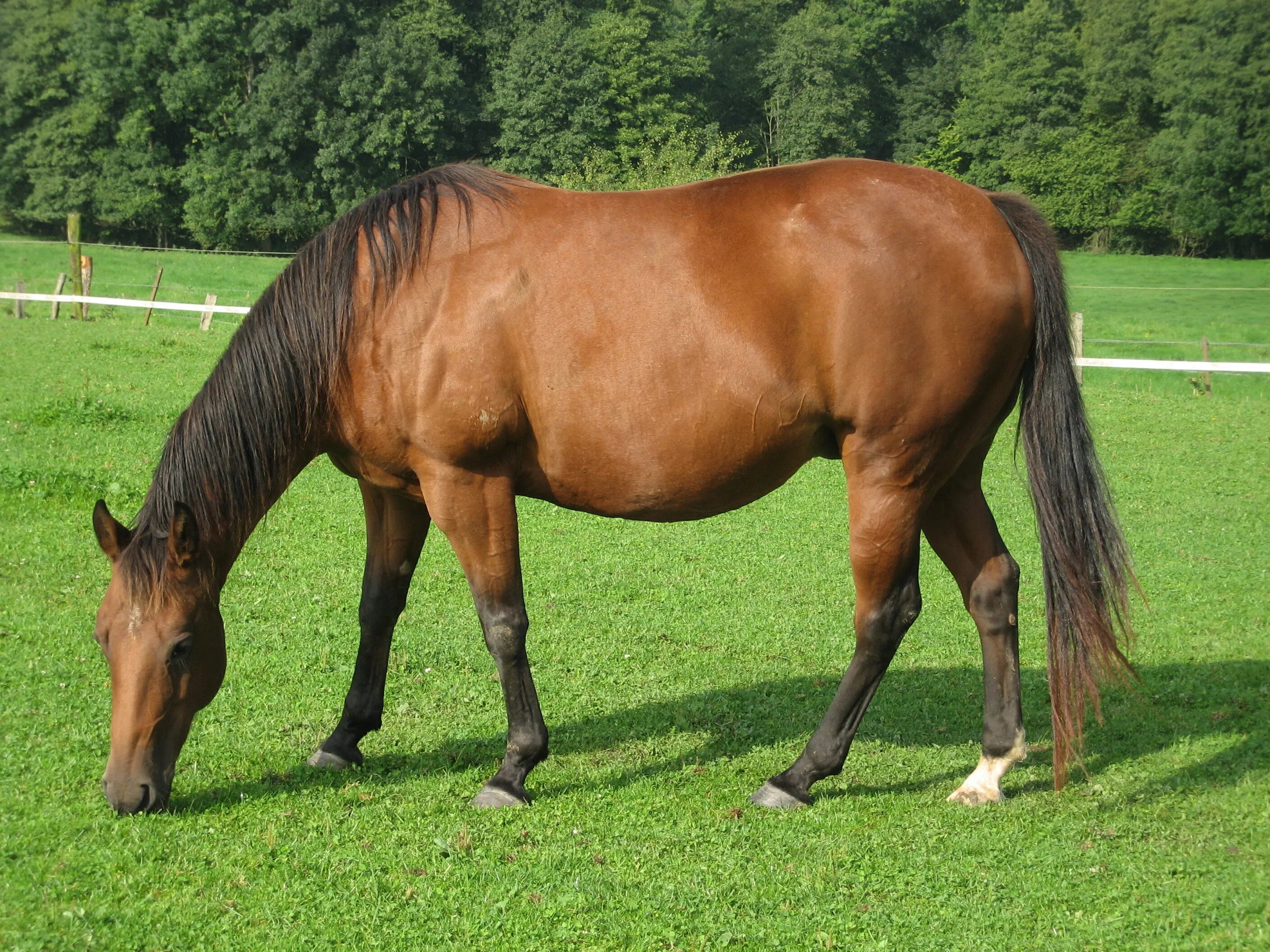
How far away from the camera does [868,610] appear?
4219mm

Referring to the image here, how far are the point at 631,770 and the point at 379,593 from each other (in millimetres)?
1360

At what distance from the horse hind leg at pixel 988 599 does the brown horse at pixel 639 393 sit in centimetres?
4

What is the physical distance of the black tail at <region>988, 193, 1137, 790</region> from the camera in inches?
165

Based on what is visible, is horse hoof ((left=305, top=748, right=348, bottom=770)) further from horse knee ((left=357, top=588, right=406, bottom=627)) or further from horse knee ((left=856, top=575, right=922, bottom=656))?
horse knee ((left=856, top=575, right=922, bottom=656))

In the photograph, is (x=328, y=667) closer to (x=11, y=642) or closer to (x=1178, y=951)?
(x=11, y=642)

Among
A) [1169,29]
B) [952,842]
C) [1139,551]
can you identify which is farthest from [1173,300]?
[952,842]

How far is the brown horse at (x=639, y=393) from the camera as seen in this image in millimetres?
3971

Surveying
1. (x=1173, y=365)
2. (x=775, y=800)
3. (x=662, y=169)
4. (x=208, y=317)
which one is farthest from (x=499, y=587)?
(x=662, y=169)

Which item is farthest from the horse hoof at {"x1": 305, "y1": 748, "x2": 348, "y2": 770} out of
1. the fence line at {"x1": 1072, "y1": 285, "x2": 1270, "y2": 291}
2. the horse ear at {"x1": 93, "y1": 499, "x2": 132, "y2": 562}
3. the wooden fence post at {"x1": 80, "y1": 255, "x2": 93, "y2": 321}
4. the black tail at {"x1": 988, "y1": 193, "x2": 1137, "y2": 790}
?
the fence line at {"x1": 1072, "y1": 285, "x2": 1270, "y2": 291}

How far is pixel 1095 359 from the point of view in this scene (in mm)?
13875

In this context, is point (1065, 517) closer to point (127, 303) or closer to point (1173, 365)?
point (1173, 365)

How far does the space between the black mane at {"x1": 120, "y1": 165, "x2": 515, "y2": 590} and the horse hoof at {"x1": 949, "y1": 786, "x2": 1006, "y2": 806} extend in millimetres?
2974

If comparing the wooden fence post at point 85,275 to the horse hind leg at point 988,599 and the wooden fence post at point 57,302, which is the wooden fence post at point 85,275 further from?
the horse hind leg at point 988,599

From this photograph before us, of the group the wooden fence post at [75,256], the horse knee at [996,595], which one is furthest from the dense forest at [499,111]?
the horse knee at [996,595]
